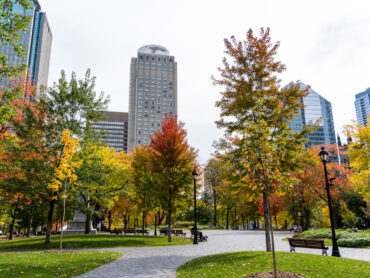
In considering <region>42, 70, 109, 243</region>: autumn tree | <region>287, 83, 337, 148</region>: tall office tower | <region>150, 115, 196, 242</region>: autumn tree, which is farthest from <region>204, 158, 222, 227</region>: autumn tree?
<region>287, 83, 337, 148</region>: tall office tower

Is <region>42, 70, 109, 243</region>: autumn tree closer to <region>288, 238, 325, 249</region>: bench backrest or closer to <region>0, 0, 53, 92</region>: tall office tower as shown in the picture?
<region>288, 238, 325, 249</region>: bench backrest

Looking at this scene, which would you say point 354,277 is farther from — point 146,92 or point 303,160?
point 146,92

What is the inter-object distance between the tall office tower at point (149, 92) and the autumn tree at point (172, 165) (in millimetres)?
106315

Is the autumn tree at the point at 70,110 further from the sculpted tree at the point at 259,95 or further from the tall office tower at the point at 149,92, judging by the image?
the tall office tower at the point at 149,92

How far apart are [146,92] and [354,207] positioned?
111 m

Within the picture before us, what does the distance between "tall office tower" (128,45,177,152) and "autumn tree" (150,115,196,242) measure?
106 m

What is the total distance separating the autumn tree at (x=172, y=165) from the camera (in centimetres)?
2071

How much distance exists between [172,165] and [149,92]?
118980 millimetres

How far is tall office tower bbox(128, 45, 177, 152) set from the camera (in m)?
130

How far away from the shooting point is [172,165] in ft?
69.5

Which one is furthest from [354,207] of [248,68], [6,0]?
[6,0]

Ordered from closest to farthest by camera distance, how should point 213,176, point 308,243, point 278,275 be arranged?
point 278,275 → point 308,243 → point 213,176

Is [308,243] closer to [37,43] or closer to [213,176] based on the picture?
[213,176]

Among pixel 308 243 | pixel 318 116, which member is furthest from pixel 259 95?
pixel 318 116
